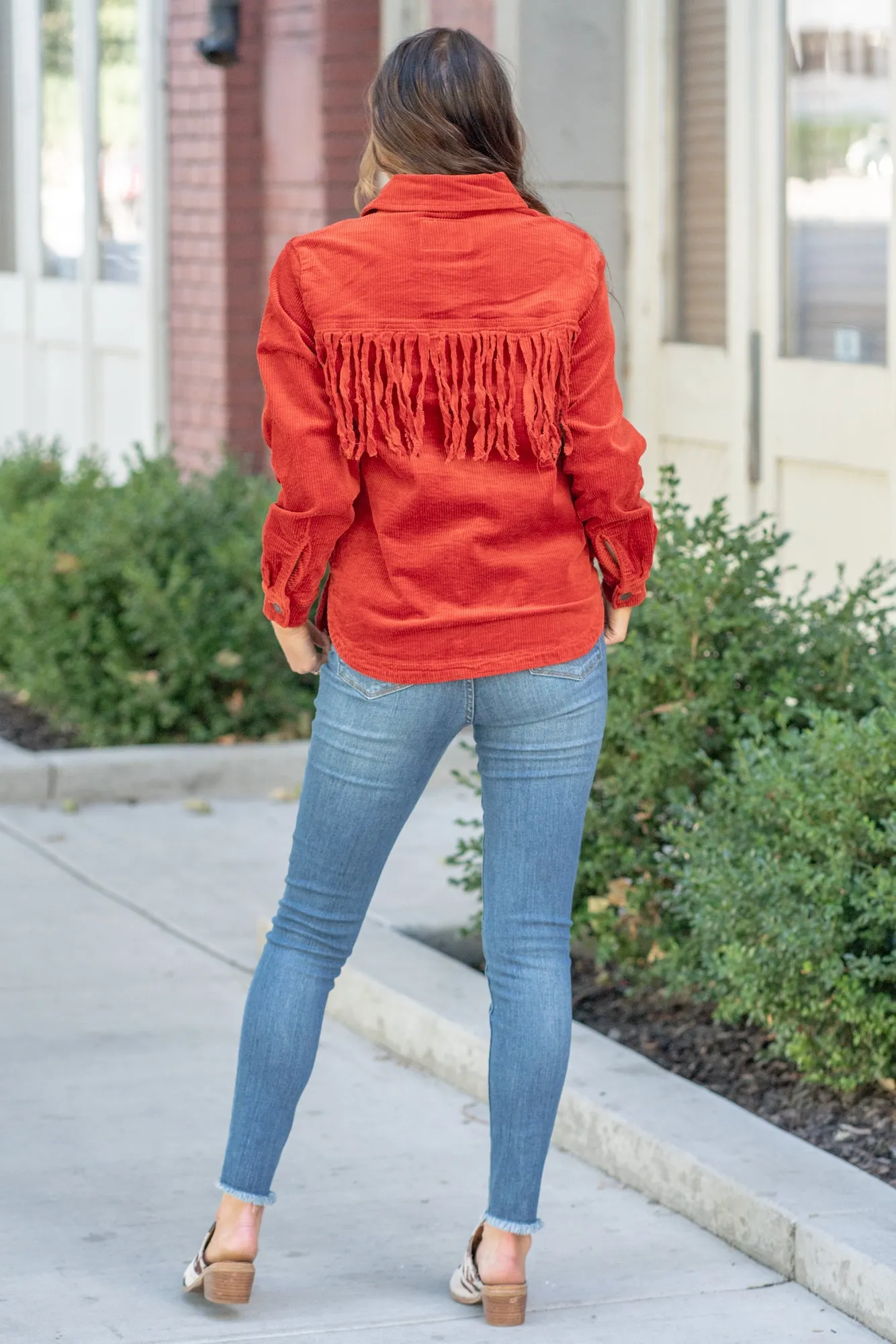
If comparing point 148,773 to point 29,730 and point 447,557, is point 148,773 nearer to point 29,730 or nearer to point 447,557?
point 29,730

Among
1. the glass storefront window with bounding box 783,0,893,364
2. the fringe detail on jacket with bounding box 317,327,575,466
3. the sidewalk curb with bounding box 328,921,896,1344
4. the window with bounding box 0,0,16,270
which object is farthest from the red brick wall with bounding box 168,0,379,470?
the fringe detail on jacket with bounding box 317,327,575,466

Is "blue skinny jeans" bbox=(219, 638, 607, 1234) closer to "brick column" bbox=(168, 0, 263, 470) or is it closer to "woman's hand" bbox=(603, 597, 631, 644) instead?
"woman's hand" bbox=(603, 597, 631, 644)

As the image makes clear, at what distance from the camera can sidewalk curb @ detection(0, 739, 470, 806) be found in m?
6.65

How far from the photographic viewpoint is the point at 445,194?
286cm

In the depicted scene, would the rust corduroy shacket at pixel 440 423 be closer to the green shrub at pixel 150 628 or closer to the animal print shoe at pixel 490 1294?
the animal print shoe at pixel 490 1294

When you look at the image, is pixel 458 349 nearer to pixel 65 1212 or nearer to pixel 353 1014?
pixel 65 1212

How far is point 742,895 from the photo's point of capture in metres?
3.84

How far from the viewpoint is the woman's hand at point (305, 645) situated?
3068 mm

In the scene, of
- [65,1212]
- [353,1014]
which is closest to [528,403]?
[65,1212]

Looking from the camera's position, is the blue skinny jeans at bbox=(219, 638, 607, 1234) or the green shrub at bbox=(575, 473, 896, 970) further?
the green shrub at bbox=(575, 473, 896, 970)

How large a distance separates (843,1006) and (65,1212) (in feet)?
4.55

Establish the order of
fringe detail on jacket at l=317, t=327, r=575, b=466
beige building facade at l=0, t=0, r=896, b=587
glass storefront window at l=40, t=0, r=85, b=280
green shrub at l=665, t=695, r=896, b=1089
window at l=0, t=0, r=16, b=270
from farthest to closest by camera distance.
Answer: window at l=0, t=0, r=16, b=270
glass storefront window at l=40, t=0, r=85, b=280
beige building facade at l=0, t=0, r=896, b=587
green shrub at l=665, t=695, r=896, b=1089
fringe detail on jacket at l=317, t=327, r=575, b=466

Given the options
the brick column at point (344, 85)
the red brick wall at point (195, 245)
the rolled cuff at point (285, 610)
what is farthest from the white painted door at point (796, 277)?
the rolled cuff at point (285, 610)

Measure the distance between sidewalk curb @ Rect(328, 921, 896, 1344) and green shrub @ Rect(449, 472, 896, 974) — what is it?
13.3 inches
